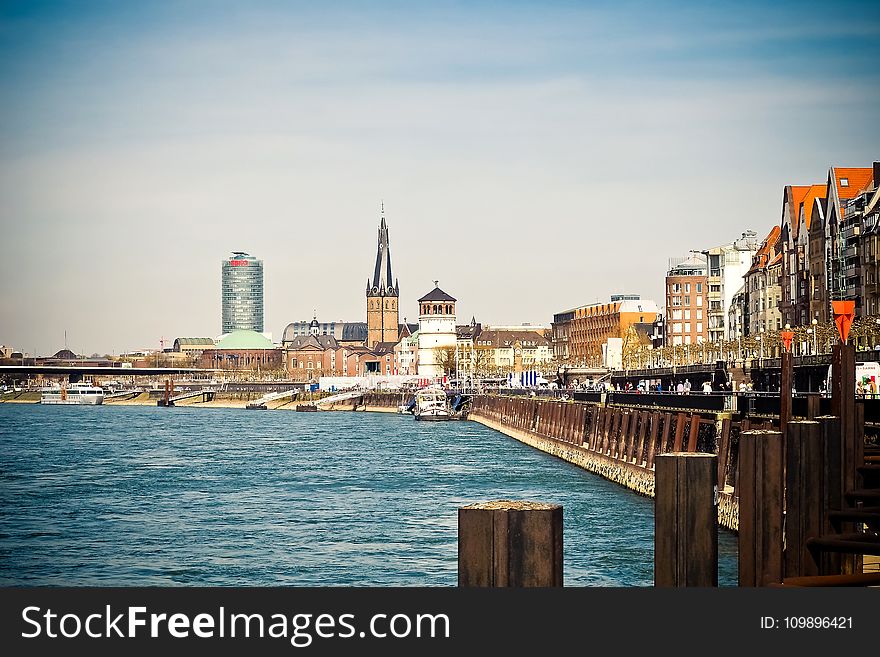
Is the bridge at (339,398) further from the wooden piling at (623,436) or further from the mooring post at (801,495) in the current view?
the mooring post at (801,495)

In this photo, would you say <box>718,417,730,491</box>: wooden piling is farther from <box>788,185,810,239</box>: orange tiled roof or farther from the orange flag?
<box>788,185,810,239</box>: orange tiled roof

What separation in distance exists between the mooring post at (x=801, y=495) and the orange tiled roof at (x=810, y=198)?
8394 cm

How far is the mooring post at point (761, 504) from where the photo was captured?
492 inches

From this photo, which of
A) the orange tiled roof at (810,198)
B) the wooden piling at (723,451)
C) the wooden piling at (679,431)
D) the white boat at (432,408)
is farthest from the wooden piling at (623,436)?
the white boat at (432,408)

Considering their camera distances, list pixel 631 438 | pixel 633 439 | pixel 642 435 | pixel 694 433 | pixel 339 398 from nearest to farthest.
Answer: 1. pixel 694 433
2. pixel 642 435
3. pixel 633 439
4. pixel 631 438
5. pixel 339 398

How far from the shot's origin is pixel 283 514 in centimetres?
4266

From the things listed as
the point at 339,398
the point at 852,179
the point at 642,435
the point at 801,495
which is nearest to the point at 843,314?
the point at 801,495

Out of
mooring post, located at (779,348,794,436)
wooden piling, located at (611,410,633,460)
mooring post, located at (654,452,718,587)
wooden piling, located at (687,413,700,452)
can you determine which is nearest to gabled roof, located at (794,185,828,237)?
wooden piling, located at (611,410,633,460)

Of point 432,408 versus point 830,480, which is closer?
point 830,480

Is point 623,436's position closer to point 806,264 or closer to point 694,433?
point 694,433

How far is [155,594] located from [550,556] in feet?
7.85

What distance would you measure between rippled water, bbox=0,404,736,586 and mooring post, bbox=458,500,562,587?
2040 centimetres

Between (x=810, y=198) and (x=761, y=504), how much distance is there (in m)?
90.6

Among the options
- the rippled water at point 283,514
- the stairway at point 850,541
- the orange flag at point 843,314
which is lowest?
the rippled water at point 283,514
